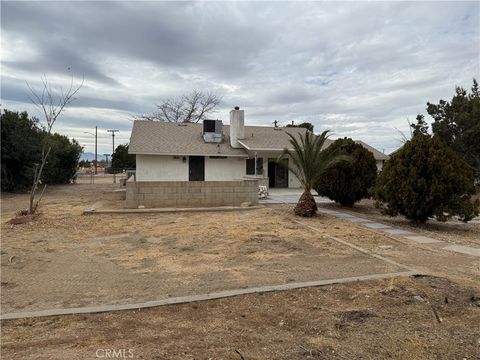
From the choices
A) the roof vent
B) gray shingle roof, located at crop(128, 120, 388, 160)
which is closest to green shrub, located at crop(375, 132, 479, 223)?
gray shingle roof, located at crop(128, 120, 388, 160)

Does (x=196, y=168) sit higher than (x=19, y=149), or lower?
lower

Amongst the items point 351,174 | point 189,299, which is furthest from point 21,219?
point 351,174

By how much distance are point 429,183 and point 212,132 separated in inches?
656

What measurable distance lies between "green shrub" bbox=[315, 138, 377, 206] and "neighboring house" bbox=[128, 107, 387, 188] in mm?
7933

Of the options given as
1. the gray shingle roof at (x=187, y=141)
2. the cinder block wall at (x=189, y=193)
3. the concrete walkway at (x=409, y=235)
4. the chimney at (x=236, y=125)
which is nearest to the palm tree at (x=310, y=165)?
the concrete walkway at (x=409, y=235)

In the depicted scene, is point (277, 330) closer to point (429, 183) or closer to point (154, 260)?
point (154, 260)

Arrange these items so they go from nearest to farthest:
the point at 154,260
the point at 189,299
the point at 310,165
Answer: the point at 189,299 < the point at 154,260 < the point at 310,165

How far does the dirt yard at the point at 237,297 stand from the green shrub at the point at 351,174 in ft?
17.8

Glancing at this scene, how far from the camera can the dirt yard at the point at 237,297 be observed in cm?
358

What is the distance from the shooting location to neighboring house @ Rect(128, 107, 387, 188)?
2331 centimetres

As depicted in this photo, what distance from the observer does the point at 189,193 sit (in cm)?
1438

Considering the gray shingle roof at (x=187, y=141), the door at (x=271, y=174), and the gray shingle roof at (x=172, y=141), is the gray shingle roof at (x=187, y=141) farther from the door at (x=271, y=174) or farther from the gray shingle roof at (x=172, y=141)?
the door at (x=271, y=174)

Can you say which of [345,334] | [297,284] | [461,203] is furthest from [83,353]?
[461,203]

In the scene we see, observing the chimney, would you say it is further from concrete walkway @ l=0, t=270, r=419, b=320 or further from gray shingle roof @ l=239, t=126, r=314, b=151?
concrete walkway @ l=0, t=270, r=419, b=320
